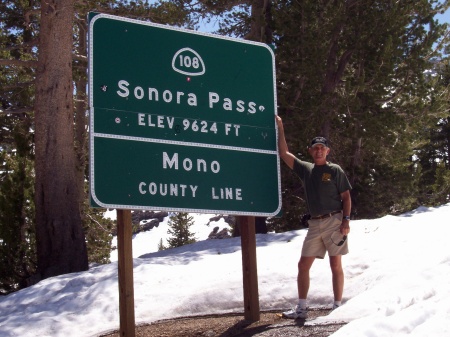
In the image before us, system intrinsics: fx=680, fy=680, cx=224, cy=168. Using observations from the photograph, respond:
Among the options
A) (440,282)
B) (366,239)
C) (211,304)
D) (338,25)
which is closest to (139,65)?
(211,304)

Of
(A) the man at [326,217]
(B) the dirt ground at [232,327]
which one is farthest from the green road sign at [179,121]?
(B) the dirt ground at [232,327]

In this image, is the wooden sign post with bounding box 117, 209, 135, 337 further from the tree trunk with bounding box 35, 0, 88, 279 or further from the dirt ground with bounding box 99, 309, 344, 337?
the tree trunk with bounding box 35, 0, 88, 279

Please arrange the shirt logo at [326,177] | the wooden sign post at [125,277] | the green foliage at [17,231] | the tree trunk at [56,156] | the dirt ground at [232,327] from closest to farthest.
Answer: the dirt ground at [232,327] → the wooden sign post at [125,277] → the shirt logo at [326,177] → the tree trunk at [56,156] → the green foliage at [17,231]

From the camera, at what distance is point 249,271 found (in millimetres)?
6867

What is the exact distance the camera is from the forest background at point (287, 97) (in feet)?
36.4

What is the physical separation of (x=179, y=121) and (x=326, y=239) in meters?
1.83

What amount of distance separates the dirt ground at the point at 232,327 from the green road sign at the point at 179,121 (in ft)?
3.62

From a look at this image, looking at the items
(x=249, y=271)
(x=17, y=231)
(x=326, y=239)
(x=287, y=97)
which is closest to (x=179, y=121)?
(x=249, y=271)

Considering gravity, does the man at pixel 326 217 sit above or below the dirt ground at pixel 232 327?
above

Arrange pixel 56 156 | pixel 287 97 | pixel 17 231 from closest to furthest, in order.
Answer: pixel 56 156
pixel 17 231
pixel 287 97

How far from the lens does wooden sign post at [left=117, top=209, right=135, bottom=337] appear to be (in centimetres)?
606

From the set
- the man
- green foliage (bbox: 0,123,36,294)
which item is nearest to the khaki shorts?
the man

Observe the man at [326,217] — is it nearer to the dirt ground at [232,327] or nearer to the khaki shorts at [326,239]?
the khaki shorts at [326,239]

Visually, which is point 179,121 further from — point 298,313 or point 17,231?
point 17,231
